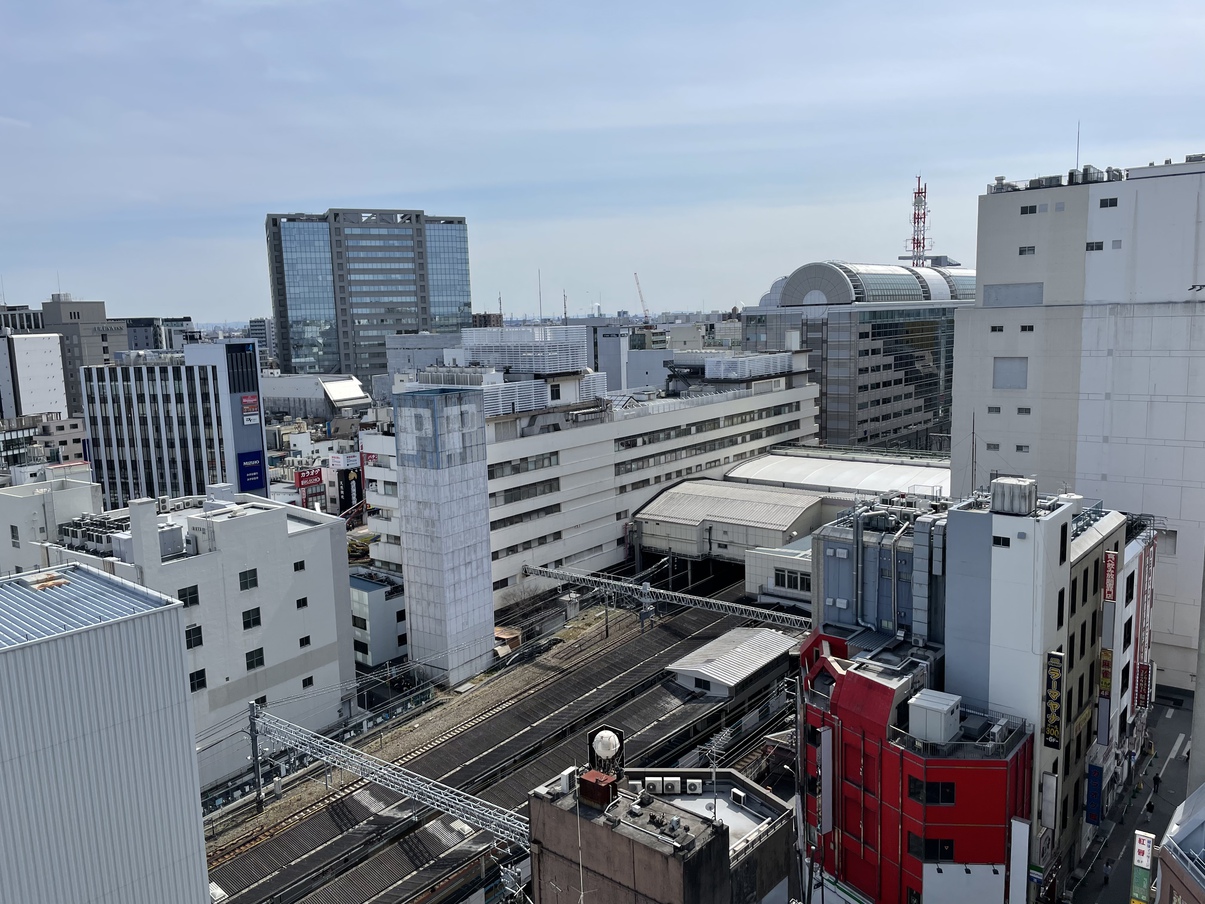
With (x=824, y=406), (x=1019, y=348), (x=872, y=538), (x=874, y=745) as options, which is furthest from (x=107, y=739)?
(x=824, y=406)

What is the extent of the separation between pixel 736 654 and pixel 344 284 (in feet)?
527

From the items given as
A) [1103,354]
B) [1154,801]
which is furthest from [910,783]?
[1103,354]

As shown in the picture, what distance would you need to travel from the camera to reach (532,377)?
217 ft

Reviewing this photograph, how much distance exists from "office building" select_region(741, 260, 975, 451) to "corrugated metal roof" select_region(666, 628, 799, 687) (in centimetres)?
5609

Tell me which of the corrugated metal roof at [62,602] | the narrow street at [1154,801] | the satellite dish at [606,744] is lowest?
the narrow street at [1154,801]

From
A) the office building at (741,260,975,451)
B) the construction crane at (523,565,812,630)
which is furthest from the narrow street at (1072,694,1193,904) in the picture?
the office building at (741,260,975,451)

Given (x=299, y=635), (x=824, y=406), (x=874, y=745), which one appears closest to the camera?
(x=874, y=745)

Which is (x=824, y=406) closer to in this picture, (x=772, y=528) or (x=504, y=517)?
(x=772, y=528)

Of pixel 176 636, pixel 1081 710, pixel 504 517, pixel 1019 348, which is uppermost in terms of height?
pixel 1019 348

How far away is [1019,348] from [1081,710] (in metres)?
28.0

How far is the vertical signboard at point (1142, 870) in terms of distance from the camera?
29.7 meters

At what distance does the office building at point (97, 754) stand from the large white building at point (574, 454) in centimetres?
3444

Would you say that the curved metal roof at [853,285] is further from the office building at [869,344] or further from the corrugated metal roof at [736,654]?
the corrugated metal roof at [736,654]

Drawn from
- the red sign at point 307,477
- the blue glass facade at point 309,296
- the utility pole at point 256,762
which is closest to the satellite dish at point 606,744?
the utility pole at point 256,762
